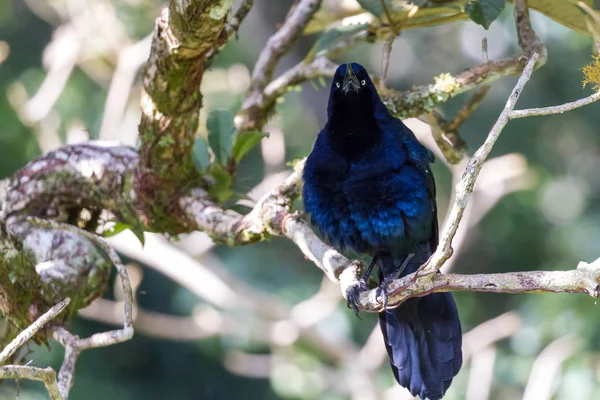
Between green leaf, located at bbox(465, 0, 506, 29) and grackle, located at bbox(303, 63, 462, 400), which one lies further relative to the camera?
grackle, located at bbox(303, 63, 462, 400)

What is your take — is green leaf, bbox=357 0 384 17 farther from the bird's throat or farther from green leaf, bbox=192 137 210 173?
green leaf, bbox=192 137 210 173

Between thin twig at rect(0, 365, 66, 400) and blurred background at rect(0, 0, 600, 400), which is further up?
thin twig at rect(0, 365, 66, 400)

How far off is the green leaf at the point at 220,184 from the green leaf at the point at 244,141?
0.35ft

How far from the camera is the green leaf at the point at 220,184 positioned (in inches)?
152

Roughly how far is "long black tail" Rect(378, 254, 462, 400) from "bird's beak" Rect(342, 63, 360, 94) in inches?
32.0

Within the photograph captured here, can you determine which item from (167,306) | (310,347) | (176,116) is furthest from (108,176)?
(167,306)

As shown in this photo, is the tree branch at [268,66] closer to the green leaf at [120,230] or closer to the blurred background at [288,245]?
the green leaf at [120,230]

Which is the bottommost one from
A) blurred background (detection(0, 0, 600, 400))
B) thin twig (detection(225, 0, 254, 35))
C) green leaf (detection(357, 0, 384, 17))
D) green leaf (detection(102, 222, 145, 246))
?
blurred background (detection(0, 0, 600, 400))

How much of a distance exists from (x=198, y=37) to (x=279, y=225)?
799 millimetres

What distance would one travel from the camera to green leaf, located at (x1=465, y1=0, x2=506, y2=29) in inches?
134

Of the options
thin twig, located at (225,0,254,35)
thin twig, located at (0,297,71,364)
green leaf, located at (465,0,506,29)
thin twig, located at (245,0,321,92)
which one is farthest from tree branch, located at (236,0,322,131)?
thin twig, located at (0,297,71,364)

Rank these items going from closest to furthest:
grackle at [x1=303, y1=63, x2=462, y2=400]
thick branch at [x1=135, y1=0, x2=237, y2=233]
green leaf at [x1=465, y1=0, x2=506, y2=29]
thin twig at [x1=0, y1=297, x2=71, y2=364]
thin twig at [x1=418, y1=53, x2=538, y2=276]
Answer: thin twig at [x1=418, y1=53, x2=538, y2=276] → thin twig at [x1=0, y1=297, x2=71, y2=364] → thick branch at [x1=135, y1=0, x2=237, y2=233] → green leaf at [x1=465, y1=0, x2=506, y2=29] → grackle at [x1=303, y1=63, x2=462, y2=400]

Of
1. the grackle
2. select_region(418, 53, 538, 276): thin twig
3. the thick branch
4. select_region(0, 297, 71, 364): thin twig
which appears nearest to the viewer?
select_region(418, 53, 538, 276): thin twig

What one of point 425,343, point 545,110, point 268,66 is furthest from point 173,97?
point 545,110
